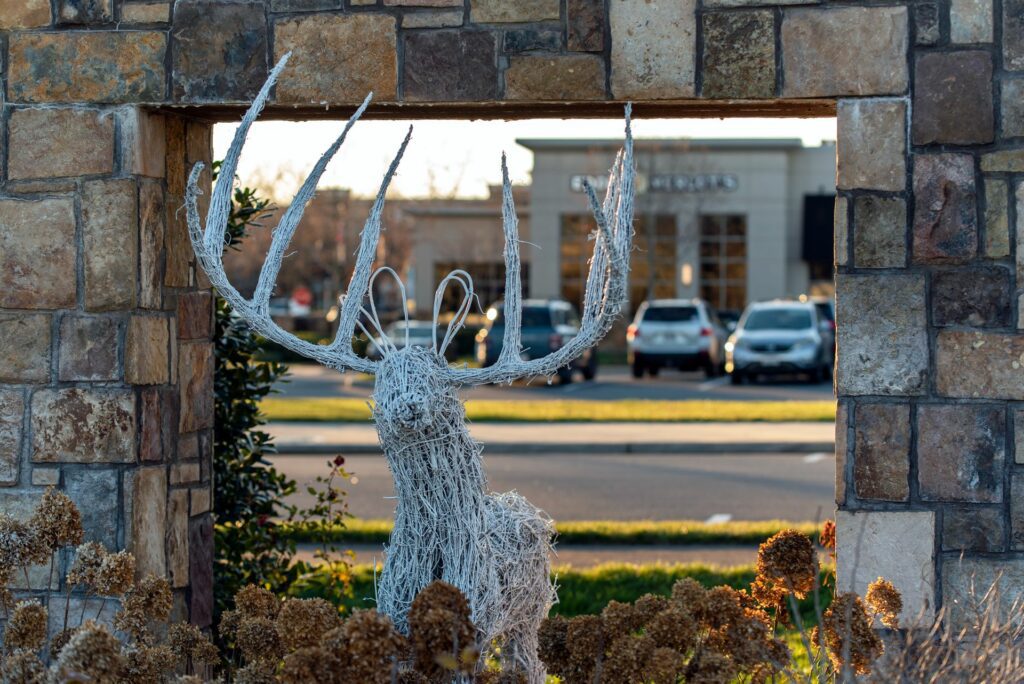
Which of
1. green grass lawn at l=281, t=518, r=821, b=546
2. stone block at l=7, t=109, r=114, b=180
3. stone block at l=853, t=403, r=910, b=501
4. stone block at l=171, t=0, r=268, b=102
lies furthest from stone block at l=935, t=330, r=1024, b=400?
green grass lawn at l=281, t=518, r=821, b=546

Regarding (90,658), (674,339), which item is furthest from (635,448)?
(674,339)

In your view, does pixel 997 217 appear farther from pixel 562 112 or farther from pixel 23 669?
pixel 23 669

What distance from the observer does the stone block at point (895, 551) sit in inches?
175

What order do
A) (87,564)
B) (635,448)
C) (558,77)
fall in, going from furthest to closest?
(635,448)
(558,77)
(87,564)

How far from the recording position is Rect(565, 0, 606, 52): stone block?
4594mm

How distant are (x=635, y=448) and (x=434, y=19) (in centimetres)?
976

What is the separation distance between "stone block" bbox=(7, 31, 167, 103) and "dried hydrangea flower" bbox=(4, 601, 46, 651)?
194 centimetres

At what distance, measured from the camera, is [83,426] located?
15.6 ft

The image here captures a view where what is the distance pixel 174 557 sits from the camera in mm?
4984

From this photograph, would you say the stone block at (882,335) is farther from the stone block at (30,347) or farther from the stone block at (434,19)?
the stone block at (30,347)

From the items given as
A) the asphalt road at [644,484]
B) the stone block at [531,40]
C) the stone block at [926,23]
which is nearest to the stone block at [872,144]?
the stone block at [926,23]

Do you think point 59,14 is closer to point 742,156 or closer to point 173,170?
point 173,170

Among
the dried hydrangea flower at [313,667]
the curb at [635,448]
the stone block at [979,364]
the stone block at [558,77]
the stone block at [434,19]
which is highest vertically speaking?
the stone block at [434,19]

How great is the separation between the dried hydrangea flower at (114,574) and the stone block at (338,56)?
1789 millimetres
